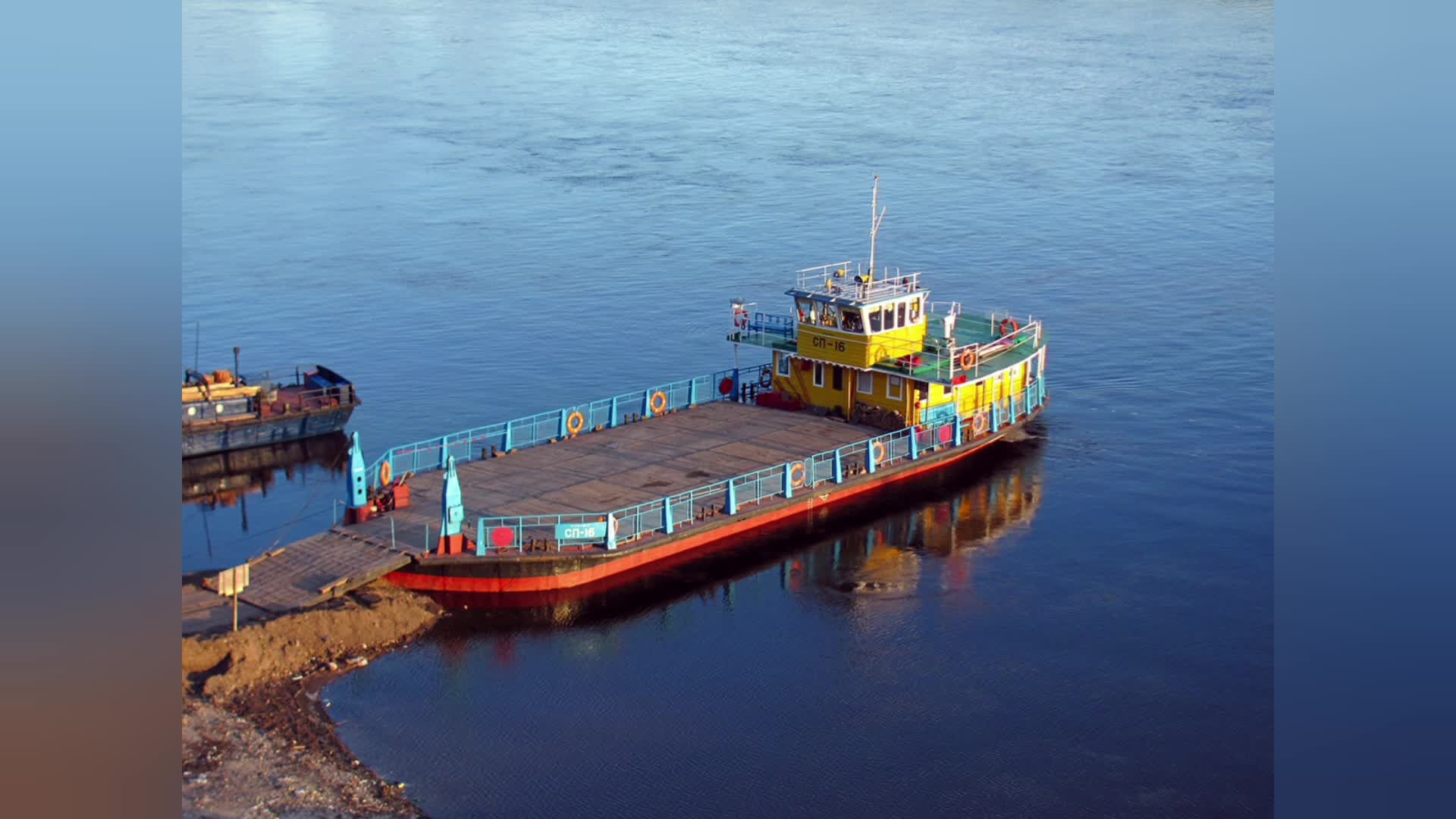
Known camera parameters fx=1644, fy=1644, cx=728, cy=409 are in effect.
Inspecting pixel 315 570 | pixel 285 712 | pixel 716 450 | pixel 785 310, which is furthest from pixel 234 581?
pixel 785 310

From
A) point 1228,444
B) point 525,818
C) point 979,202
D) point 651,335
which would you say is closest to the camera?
point 525,818

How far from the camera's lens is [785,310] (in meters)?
82.2

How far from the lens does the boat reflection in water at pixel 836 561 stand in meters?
49.5

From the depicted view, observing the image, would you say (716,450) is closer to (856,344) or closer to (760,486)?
(760,486)

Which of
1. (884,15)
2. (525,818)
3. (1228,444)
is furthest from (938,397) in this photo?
(884,15)

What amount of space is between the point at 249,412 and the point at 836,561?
25467 mm

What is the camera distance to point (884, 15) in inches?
6811

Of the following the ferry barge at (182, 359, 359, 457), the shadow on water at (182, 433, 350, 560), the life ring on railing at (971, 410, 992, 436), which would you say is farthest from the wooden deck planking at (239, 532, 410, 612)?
the life ring on railing at (971, 410, 992, 436)

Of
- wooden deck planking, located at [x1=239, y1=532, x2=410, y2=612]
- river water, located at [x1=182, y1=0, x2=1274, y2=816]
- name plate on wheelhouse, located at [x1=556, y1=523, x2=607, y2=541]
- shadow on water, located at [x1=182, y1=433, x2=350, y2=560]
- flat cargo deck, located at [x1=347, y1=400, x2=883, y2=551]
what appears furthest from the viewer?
shadow on water, located at [x1=182, y1=433, x2=350, y2=560]

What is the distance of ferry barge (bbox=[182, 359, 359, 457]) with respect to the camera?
64.3 meters

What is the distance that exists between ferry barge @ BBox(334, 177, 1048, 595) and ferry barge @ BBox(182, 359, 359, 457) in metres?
6.19

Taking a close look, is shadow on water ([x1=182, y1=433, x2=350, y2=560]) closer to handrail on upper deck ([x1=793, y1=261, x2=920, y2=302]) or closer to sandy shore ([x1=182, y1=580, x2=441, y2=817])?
sandy shore ([x1=182, y1=580, x2=441, y2=817])

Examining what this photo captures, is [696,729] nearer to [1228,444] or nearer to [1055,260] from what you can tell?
[1228,444]

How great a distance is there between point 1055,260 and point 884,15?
281 ft
